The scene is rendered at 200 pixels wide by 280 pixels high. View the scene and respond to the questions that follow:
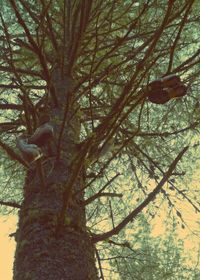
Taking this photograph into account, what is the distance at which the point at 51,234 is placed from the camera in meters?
1.86

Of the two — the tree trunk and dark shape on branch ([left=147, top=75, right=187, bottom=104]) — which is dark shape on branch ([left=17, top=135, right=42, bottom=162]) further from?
dark shape on branch ([left=147, top=75, right=187, bottom=104])

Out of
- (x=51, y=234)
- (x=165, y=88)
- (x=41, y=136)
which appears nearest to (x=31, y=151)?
(x=41, y=136)

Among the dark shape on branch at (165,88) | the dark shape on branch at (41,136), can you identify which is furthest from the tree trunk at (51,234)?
the dark shape on branch at (165,88)

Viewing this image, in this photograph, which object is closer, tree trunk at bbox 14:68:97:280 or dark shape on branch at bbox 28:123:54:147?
tree trunk at bbox 14:68:97:280

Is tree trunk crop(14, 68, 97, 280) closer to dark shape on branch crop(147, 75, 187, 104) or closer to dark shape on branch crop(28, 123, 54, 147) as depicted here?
dark shape on branch crop(28, 123, 54, 147)

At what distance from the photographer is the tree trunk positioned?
1.75m

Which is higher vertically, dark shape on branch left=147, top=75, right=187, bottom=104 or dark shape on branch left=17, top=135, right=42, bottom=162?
dark shape on branch left=147, top=75, right=187, bottom=104

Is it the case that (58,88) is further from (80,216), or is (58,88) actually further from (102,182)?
(102,182)

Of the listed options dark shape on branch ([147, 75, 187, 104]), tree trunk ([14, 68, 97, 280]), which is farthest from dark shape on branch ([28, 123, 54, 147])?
dark shape on branch ([147, 75, 187, 104])

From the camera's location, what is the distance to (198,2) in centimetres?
418

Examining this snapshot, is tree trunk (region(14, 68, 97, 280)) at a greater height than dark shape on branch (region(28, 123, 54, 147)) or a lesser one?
lesser

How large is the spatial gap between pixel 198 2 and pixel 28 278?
335cm

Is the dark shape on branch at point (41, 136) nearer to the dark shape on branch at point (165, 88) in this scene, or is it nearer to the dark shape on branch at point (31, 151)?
the dark shape on branch at point (31, 151)

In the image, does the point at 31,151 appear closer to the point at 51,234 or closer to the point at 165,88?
the point at 51,234
